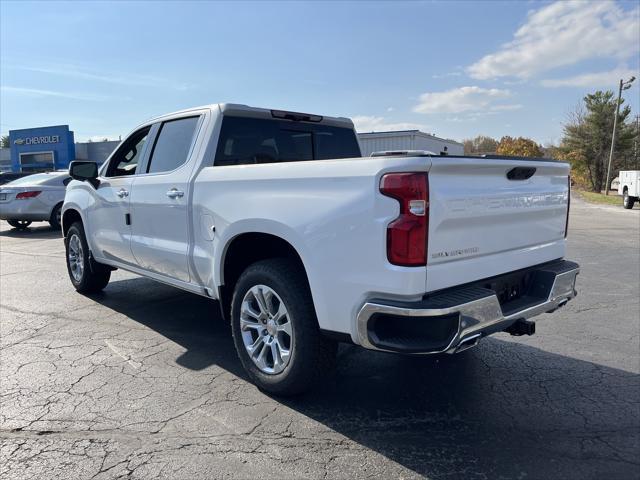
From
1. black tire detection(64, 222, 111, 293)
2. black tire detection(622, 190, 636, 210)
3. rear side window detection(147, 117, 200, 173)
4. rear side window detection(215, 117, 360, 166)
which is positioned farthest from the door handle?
black tire detection(622, 190, 636, 210)

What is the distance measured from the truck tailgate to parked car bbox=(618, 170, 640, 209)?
2176 cm

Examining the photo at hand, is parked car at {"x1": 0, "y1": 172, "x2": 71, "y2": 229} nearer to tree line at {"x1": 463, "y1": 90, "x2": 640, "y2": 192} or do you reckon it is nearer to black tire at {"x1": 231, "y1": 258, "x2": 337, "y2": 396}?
black tire at {"x1": 231, "y1": 258, "x2": 337, "y2": 396}

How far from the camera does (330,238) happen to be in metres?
2.87

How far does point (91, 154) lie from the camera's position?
140 ft

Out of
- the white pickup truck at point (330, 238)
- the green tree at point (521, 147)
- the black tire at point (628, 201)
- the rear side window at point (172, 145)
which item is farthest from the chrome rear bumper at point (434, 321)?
the green tree at point (521, 147)

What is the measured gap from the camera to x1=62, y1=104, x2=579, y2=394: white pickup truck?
8.61 ft

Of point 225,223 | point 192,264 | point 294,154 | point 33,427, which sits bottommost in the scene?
point 33,427

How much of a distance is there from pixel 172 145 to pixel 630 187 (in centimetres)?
2353

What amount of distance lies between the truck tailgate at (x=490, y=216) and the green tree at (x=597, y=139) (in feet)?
150

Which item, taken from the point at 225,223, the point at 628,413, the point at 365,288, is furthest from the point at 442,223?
the point at 628,413

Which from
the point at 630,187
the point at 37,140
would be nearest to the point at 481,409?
the point at 630,187

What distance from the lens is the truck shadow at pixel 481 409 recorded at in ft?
8.95

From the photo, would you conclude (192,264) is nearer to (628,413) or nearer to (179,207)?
(179,207)

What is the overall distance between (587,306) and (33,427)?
5663 millimetres
